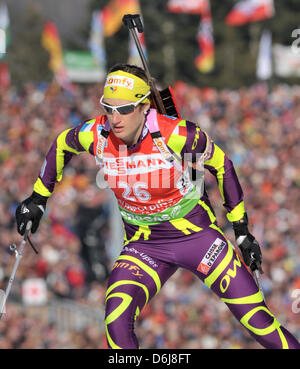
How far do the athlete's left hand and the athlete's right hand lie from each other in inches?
64.0

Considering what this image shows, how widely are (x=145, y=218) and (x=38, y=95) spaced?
1352cm

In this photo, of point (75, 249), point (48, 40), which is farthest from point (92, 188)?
point (48, 40)

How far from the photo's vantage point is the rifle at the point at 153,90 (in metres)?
4.93

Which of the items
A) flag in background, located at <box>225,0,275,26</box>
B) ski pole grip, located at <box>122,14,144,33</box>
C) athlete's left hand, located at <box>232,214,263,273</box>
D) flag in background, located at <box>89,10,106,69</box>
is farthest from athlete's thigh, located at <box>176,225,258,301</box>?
flag in background, located at <box>225,0,275,26</box>

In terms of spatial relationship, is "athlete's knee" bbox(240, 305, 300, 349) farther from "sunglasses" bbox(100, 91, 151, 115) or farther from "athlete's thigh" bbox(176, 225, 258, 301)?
"sunglasses" bbox(100, 91, 151, 115)

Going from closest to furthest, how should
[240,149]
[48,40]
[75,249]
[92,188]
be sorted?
[75,249] < [92,188] < [240,149] < [48,40]

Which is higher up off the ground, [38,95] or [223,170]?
[223,170]

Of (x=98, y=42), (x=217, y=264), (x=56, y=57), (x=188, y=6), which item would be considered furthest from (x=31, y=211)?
(x=188, y=6)

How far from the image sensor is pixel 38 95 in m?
17.8

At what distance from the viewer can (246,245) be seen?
497cm

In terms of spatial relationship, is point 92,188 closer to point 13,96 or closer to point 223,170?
point 13,96

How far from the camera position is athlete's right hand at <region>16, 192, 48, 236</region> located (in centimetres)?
513

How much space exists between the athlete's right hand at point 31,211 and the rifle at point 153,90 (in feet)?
4.10

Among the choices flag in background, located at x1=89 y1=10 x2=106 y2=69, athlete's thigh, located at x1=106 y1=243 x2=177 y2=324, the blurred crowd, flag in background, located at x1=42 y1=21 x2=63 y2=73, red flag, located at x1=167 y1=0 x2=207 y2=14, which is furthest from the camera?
red flag, located at x1=167 y1=0 x2=207 y2=14
